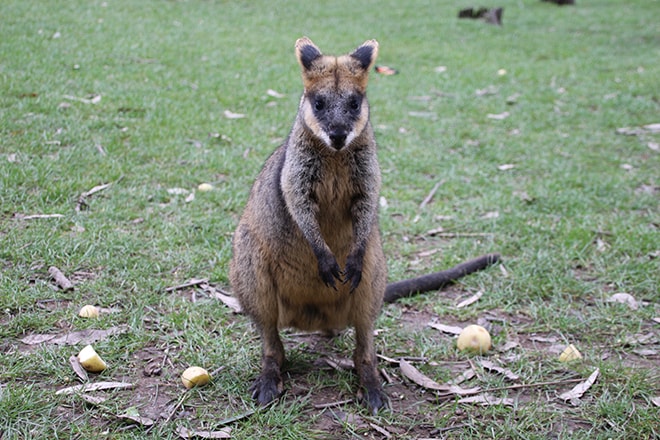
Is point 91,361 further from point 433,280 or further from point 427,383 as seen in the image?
point 433,280


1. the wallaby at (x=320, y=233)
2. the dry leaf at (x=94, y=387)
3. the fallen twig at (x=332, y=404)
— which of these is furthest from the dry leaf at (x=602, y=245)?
the dry leaf at (x=94, y=387)

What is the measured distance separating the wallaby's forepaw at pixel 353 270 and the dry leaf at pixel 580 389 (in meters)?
0.96

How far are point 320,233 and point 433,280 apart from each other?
3.76 ft

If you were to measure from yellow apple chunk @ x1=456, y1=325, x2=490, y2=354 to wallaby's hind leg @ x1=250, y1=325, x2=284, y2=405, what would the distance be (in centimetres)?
85

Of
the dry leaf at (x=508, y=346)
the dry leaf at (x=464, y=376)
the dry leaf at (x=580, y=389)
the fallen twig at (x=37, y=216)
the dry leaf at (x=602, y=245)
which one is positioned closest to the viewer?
the dry leaf at (x=580, y=389)

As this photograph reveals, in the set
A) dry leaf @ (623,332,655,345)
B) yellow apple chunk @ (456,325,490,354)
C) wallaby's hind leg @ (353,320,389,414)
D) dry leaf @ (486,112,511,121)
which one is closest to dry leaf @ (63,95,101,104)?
dry leaf @ (486,112,511,121)

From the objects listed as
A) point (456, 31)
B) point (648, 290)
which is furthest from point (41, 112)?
point (456, 31)

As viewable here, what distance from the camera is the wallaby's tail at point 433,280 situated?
3439mm

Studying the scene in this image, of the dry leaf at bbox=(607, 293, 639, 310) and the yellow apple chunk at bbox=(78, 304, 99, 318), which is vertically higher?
the yellow apple chunk at bbox=(78, 304, 99, 318)

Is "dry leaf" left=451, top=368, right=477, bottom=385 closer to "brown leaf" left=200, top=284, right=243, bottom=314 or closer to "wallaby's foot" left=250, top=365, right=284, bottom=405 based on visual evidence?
"wallaby's foot" left=250, top=365, right=284, bottom=405

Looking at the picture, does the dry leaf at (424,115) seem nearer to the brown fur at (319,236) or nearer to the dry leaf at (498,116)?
the dry leaf at (498,116)

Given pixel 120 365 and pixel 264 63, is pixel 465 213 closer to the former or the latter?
pixel 120 365

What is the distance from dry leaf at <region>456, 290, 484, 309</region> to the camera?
344 cm

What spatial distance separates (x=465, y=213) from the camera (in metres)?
4.54
